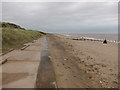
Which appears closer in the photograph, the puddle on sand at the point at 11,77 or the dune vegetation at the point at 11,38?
the puddle on sand at the point at 11,77

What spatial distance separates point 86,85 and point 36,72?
2.92 metres

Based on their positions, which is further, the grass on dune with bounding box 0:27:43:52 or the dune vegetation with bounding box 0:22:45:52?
the dune vegetation with bounding box 0:22:45:52

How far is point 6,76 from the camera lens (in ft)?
17.1

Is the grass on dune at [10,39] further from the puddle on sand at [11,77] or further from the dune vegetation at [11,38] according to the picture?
the puddle on sand at [11,77]

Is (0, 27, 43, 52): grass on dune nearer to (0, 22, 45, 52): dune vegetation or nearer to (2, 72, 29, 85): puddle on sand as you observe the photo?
(0, 22, 45, 52): dune vegetation

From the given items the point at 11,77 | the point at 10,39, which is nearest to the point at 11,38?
the point at 10,39

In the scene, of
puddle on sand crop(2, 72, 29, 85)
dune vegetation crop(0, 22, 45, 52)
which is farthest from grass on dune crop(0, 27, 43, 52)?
puddle on sand crop(2, 72, 29, 85)

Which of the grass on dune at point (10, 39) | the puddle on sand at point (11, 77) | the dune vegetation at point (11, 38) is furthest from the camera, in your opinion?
the dune vegetation at point (11, 38)

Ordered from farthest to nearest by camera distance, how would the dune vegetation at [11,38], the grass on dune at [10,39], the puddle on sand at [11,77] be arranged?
the dune vegetation at [11,38] < the grass on dune at [10,39] < the puddle on sand at [11,77]

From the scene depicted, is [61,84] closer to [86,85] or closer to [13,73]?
[86,85]

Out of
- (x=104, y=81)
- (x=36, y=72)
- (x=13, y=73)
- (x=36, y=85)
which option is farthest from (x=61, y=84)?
(x=13, y=73)

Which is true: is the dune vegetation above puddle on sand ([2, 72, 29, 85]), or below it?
above

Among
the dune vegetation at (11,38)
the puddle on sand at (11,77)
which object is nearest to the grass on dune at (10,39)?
the dune vegetation at (11,38)

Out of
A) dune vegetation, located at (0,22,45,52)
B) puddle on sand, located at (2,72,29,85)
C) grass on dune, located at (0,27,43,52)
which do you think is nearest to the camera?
puddle on sand, located at (2,72,29,85)
